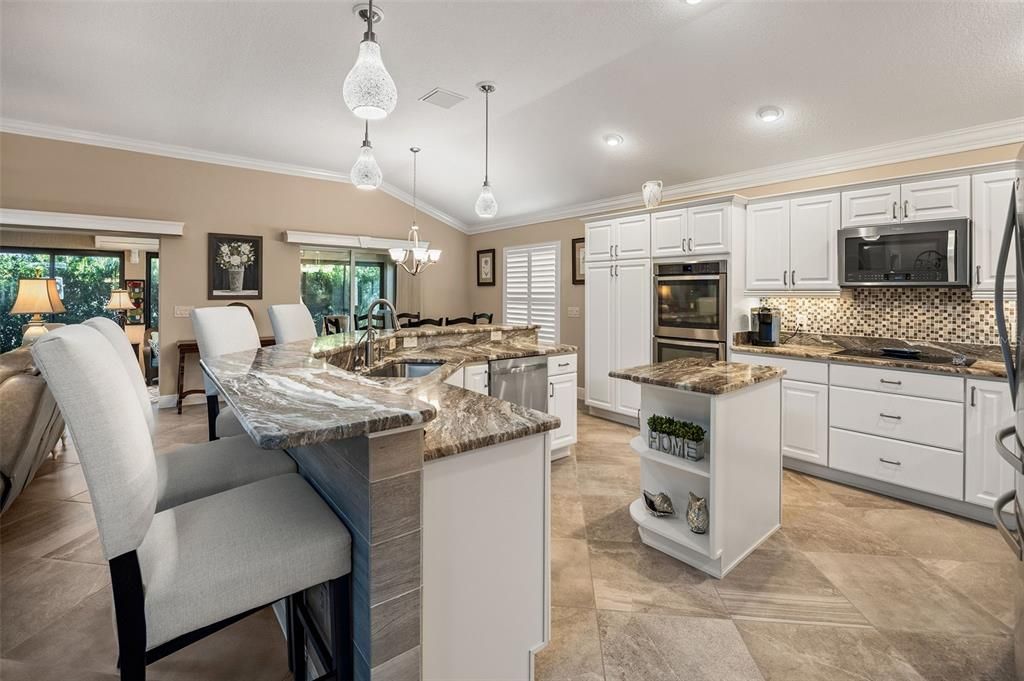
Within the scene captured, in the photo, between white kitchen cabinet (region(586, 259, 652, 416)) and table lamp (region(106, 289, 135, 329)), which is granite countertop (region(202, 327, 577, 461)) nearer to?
white kitchen cabinet (region(586, 259, 652, 416))

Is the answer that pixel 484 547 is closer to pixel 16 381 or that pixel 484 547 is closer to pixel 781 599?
pixel 781 599

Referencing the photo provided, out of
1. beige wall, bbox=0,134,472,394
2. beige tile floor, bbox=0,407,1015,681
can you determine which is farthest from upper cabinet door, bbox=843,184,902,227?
beige wall, bbox=0,134,472,394

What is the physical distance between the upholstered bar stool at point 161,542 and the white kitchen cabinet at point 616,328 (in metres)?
3.82

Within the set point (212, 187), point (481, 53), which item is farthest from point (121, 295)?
point (481, 53)

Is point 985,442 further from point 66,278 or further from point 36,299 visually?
point 66,278

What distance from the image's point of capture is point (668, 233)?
14.4 ft

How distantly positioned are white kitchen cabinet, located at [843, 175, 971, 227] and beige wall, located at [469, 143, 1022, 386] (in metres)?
0.27

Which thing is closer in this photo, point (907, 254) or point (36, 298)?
point (907, 254)

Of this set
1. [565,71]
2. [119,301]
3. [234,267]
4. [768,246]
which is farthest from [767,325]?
[119,301]

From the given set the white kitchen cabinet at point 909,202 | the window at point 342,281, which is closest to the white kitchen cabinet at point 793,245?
the white kitchen cabinet at point 909,202

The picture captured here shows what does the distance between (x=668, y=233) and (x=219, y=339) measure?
11.8 ft

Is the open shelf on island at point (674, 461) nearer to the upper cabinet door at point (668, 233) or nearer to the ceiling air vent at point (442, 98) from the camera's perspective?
the upper cabinet door at point (668, 233)

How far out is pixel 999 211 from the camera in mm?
2912

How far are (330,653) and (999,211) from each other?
4.05m
